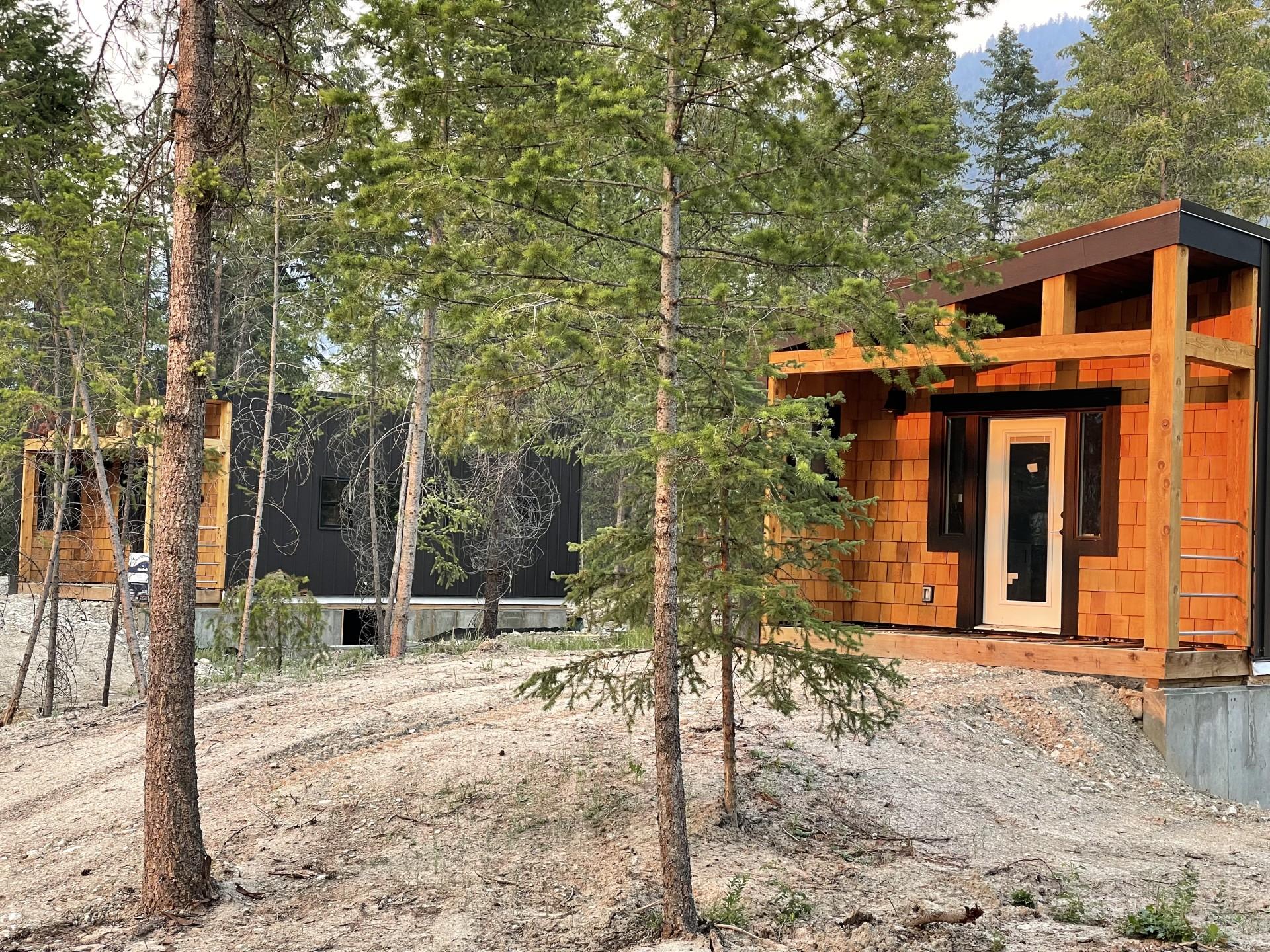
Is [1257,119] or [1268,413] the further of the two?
[1257,119]

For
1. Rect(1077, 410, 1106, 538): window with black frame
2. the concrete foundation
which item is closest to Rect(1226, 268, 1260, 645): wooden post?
the concrete foundation

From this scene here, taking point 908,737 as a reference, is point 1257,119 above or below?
above

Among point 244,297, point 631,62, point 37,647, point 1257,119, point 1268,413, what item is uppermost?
point 1257,119

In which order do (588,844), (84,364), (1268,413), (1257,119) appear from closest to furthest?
(588,844) < (1268,413) < (84,364) < (1257,119)

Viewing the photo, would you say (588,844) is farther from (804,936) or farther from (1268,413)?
(1268,413)

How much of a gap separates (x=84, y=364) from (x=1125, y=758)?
955 cm

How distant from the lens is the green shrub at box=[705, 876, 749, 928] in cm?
492

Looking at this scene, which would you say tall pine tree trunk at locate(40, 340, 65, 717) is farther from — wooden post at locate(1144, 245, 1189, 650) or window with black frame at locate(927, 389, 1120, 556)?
wooden post at locate(1144, 245, 1189, 650)

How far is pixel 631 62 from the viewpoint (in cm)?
506

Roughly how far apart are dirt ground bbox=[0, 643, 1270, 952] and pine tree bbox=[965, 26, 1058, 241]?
26270 mm

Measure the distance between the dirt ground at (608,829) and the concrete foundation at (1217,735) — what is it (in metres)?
0.28

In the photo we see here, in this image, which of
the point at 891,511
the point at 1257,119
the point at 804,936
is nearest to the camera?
the point at 804,936

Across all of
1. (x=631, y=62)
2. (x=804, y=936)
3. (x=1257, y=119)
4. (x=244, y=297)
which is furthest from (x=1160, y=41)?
(x=804, y=936)

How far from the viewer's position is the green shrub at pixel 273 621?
12844 millimetres
